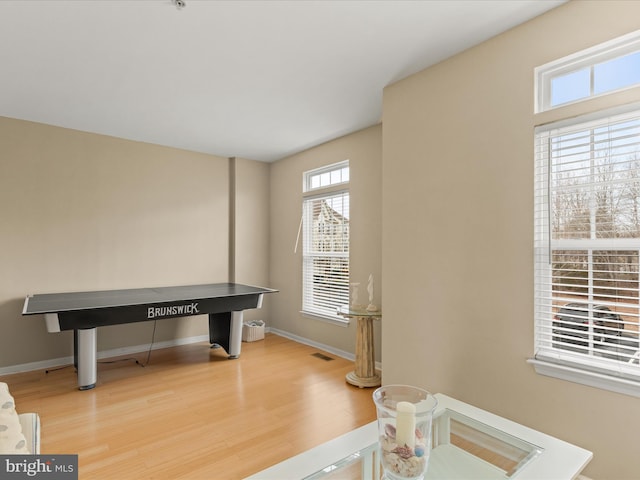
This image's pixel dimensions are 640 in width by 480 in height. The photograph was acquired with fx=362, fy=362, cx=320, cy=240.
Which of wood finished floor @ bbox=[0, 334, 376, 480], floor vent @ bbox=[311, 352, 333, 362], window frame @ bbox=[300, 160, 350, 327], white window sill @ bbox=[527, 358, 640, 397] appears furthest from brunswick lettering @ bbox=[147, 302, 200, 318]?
white window sill @ bbox=[527, 358, 640, 397]

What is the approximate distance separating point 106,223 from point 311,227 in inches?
96.6

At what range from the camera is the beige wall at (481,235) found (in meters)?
1.89

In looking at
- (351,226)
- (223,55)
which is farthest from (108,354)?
(223,55)

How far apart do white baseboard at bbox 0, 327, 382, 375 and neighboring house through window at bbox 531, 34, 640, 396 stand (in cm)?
206

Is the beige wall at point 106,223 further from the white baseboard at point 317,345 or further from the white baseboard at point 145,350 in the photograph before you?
the white baseboard at point 317,345

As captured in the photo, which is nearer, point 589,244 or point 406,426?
point 406,426

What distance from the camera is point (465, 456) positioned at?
4.82 ft

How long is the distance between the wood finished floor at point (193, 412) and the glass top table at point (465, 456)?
3.08ft

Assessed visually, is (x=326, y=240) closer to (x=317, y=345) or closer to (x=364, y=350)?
(x=317, y=345)

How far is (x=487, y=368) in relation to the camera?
2.27 meters

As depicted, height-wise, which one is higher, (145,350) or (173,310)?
(173,310)

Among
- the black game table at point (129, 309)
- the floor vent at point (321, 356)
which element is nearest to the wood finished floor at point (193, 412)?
the floor vent at point (321, 356)

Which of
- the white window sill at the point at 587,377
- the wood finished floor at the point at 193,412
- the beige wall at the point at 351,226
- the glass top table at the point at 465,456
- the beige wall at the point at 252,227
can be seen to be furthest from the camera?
the beige wall at the point at 252,227

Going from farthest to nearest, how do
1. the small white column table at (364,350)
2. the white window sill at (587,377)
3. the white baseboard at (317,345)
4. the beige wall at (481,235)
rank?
the white baseboard at (317,345) → the small white column table at (364,350) → the beige wall at (481,235) → the white window sill at (587,377)
